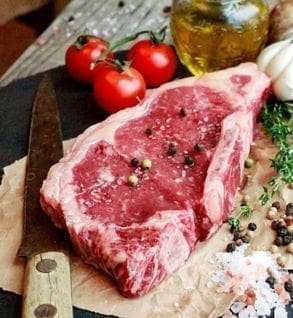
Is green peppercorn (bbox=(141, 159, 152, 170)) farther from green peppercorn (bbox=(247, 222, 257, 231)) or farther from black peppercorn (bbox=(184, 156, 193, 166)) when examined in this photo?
green peppercorn (bbox=(247, 222, 257, 231))

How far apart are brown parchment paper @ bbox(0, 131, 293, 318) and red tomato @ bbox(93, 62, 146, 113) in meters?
0.30

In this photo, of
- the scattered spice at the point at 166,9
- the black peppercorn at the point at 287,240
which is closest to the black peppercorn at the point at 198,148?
the black peppercorn at the point at 287,240

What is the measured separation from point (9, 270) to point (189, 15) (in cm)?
67

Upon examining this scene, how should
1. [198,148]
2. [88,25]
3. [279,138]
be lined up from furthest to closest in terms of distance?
[88,25] < [279,138] < [198,148]

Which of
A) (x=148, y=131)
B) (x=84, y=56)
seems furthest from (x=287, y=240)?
(x=84, y=56)

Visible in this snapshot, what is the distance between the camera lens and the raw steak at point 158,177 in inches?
50.2

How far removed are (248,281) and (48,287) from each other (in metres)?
0.30

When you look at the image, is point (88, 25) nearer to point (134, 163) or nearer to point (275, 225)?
point (134, 163)

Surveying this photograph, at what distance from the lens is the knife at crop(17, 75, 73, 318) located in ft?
3.99

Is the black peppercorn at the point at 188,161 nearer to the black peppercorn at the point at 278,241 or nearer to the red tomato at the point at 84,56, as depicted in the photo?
the black peppercorn at the point at 278,241

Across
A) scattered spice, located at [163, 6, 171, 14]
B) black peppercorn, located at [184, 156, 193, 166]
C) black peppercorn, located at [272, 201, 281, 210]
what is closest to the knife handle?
black peppercorn, located at [184, 156, 193, 166]

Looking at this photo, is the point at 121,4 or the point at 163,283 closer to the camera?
the point at 163,283

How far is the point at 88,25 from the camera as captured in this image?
7.08 ft

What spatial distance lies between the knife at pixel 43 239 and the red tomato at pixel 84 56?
12cm
